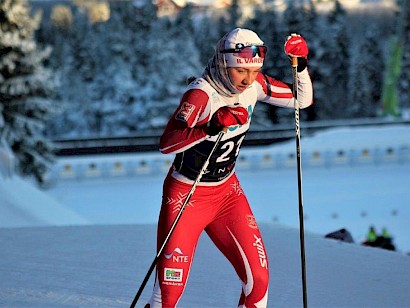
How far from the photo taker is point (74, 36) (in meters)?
52.2

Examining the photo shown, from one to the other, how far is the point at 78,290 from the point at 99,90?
38637mm

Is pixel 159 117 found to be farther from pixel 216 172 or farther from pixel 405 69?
pixel 216 172

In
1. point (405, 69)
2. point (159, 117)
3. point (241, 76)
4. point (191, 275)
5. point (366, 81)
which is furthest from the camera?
point (366, 81)

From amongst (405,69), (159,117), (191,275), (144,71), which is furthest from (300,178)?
(405,69)

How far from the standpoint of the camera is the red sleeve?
14.2 ft

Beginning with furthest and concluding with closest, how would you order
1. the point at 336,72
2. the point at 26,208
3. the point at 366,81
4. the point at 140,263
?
the point at 336,72 < the point at 366,81 < the point at 26,208 < the point at 140,263

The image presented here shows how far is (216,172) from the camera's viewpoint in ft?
15.4

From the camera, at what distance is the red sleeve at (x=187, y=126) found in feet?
14.2

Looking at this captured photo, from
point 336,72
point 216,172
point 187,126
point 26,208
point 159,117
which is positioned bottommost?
point 336,72

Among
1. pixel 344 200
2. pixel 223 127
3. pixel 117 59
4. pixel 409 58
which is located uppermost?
pixel 223 127

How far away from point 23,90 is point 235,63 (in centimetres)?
2302

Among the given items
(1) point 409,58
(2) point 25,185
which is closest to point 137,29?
(1) point 409,58

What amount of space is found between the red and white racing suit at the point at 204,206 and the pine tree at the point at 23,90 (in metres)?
22.2

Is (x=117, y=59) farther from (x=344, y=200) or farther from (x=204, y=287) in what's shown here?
(x=204, y=287)
